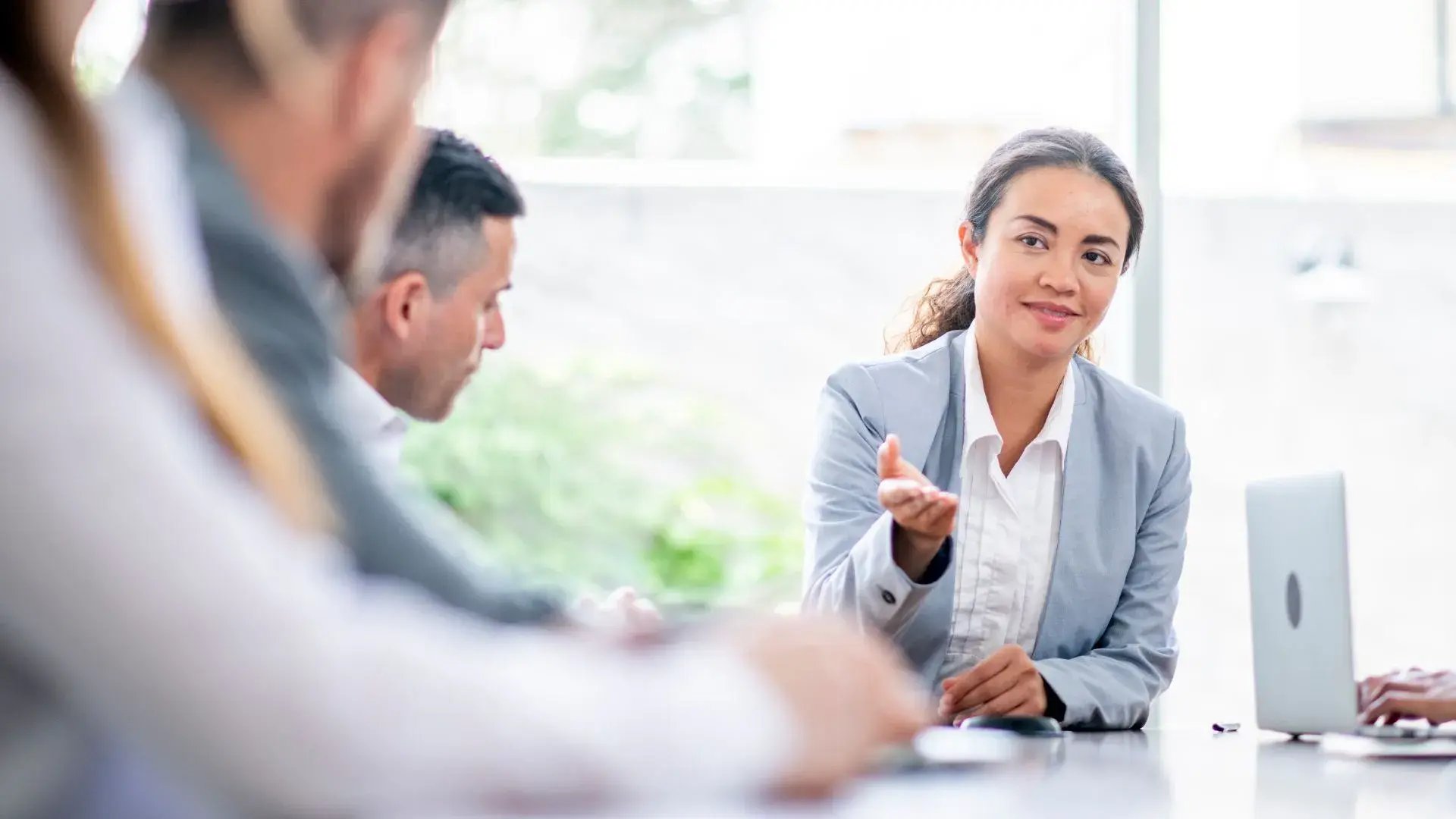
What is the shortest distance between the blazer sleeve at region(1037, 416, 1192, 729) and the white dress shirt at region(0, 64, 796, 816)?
1.63 metres

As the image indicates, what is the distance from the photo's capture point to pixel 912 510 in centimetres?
192

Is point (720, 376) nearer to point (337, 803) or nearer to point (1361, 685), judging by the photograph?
point (1361, 685)

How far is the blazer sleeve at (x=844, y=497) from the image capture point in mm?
2180

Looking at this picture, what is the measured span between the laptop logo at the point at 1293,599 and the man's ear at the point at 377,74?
4.60 feet

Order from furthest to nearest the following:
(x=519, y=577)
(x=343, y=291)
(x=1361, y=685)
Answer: (x=1361, y=685) < (x=519, y=577) < (x=343, y=291)

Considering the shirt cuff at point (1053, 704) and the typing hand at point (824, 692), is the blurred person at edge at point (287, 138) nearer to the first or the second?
the typing hand at point (824, 692)

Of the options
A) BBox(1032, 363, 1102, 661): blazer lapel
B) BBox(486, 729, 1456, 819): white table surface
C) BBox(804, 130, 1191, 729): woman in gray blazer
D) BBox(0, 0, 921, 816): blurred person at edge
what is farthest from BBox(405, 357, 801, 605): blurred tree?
BBox(0, 0, 921, 816): blurred person at edge

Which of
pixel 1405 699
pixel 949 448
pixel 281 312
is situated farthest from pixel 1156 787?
pixel 949 448

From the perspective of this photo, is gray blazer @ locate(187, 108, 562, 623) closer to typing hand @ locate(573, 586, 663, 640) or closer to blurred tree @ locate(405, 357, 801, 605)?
typing hand @ locate(573, 586, 663, 640)

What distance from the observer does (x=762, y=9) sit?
5.74 metres

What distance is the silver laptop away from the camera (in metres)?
1.74

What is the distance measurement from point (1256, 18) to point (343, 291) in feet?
15.9

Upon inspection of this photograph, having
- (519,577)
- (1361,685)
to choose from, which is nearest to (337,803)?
(519,577)

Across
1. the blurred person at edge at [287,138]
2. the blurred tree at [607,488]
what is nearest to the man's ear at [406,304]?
the blurred person at edge at [287,138]
